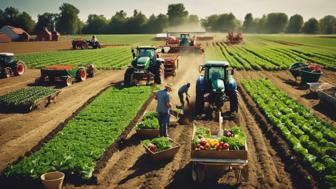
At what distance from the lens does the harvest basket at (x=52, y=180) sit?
26.1 ft

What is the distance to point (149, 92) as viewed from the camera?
18.0 meters

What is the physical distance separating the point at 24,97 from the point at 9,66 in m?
10.1

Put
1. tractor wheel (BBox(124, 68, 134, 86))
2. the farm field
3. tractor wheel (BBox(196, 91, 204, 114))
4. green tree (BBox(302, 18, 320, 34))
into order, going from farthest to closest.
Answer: green tree (BBox(302, 18, 320, 34)), tractor wheel (BBox(124, 68, 134, 86)), tractor wheel (BBox(196, 91, 204, 114)), the farm field

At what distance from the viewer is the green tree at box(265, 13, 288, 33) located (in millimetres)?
174375

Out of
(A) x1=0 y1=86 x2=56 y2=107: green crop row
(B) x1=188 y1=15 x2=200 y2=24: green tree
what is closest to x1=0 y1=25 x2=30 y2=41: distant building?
(A) x1=0 y1=86 x2=56 y2=107: green crop row

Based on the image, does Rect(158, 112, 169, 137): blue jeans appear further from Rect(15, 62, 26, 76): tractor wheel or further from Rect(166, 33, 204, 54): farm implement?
Rect(166, 33, 204, 54): farm implement

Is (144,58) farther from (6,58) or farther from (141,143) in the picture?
(6,58)

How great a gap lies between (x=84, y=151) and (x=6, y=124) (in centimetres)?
555

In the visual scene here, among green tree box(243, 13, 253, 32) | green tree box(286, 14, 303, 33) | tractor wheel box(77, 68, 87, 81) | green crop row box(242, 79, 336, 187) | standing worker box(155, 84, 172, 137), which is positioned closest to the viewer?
green crop row box(242, 79, 336, 187)

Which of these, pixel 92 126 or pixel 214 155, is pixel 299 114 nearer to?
pixel 214 155

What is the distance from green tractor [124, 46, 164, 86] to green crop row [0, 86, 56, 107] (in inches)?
193

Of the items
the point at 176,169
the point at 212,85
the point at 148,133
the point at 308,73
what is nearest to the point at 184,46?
the point at 308,73

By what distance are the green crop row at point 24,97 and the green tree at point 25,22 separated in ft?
328

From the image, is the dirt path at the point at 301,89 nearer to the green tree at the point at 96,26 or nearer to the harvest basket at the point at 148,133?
the harvest basket at the point at 148,133
